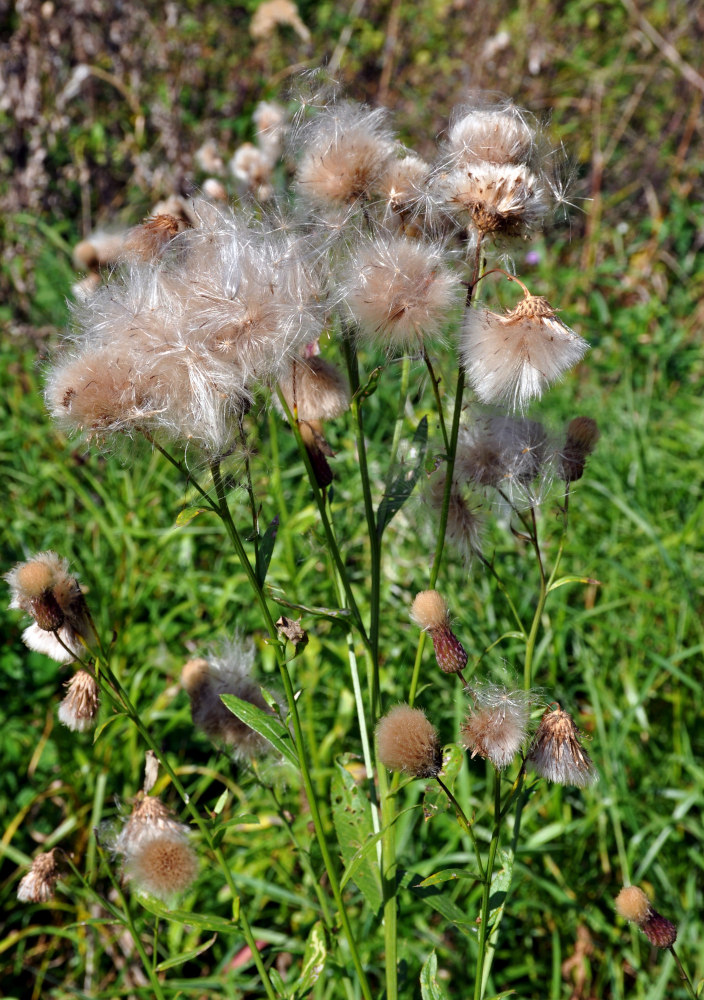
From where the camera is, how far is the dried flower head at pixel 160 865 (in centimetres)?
118

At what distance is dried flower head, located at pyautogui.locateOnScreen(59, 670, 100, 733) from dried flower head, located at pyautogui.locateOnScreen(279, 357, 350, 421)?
491 millimetres

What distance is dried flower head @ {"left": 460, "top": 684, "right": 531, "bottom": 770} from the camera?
949 millimetres

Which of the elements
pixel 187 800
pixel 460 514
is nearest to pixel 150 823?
pixel 187 800

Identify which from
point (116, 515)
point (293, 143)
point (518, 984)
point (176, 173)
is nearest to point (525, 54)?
point (176, 173)

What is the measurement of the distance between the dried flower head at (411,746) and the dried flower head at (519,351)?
36 cm

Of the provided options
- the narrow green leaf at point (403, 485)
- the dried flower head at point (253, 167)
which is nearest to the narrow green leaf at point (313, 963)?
the narrow green leaf at point (403, 485)

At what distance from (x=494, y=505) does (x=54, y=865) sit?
0.82 metres

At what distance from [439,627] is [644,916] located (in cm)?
48

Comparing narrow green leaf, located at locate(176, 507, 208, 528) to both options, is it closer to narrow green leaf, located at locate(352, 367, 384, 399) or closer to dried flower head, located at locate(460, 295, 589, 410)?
narrow green leaf, located at locate(352, 367, 384, 399)

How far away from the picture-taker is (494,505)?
3.77 ft

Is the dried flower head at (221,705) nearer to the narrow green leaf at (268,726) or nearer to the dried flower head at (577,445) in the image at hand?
the narrow green leaf at (268,726)

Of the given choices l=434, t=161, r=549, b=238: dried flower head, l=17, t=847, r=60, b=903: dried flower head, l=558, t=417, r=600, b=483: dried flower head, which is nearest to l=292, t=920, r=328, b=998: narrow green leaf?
l=17, t=847, r=60, b=903: dried flower head

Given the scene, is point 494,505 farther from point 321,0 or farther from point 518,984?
point 321,0

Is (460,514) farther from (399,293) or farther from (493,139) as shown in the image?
(493,139)
